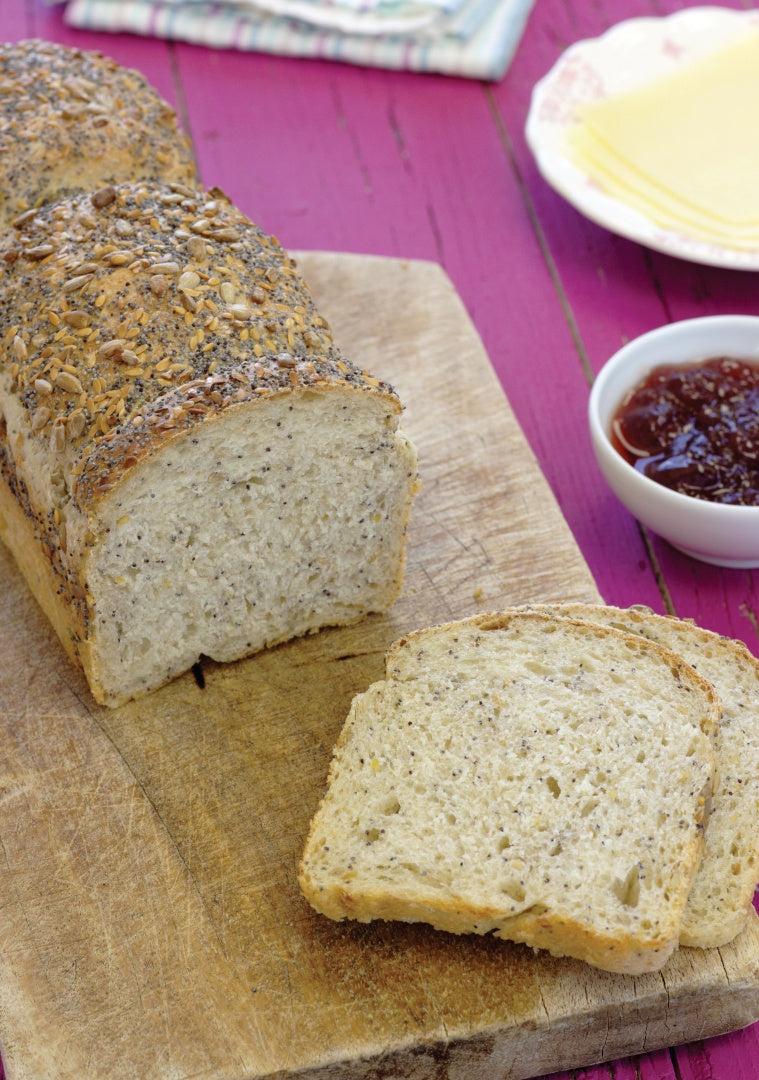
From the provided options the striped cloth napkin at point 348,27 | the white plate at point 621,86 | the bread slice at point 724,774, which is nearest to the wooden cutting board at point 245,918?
the bread slice at point 724,774

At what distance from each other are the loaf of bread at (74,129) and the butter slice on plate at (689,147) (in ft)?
6.03

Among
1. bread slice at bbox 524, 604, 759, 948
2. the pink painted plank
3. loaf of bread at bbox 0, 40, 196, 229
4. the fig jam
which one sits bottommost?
the pink painted plank

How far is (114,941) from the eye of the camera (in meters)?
2.96

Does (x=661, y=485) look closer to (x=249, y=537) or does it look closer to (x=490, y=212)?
(x=249, y=537)

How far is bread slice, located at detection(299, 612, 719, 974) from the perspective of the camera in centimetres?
280

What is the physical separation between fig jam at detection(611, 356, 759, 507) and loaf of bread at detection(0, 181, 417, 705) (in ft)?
2.89

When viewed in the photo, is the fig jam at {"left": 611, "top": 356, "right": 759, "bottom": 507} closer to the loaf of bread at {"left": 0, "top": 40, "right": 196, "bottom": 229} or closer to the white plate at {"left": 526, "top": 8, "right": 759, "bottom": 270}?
the white plate at {"left": 526, "top": 8, "right": 759, "bottom": 270}

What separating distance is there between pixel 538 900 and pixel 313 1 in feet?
15.0

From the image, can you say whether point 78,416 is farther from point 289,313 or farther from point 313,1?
point 313,1

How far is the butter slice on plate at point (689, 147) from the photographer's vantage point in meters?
4.84

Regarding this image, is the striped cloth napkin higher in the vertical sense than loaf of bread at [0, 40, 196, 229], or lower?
lower

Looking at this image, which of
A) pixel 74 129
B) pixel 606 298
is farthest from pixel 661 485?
pixel 74 129

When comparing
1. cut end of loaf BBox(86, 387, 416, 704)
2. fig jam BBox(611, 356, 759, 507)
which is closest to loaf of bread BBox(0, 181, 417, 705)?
cut end of loaf BBox(86, 387, 416, 704)

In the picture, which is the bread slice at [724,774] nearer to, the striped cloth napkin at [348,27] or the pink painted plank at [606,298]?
the pink painted plank at [606,298]
